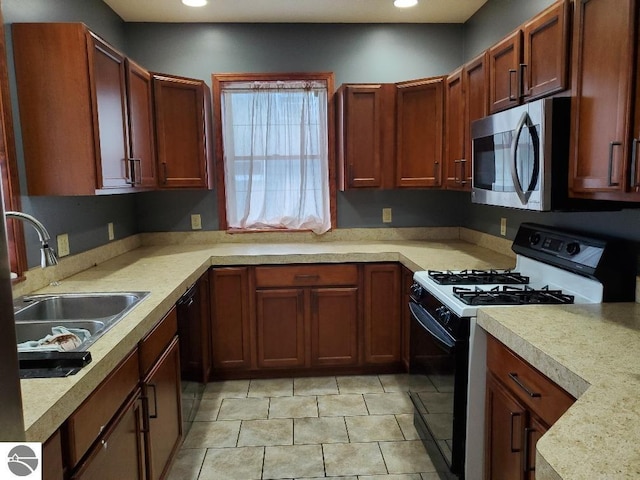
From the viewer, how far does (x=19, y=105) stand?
7.02 ft

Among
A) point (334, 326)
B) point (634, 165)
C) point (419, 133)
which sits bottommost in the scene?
point (334, 326)

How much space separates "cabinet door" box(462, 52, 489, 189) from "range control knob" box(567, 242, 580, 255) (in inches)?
30.9

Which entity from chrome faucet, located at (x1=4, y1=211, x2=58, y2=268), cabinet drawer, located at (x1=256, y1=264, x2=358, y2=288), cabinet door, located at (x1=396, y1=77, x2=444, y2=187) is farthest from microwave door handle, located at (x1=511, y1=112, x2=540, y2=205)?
chrome faucet, located at (x1=4, y1=211, x2=58, y2=268)

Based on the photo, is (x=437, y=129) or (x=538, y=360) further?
(x=437, y=129)

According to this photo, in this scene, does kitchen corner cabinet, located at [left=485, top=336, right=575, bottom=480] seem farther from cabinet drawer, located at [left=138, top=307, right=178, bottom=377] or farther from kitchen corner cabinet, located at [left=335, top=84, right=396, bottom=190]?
kitchen corner cabinet, located at [left=335, top=84, right=396, bottom=190]

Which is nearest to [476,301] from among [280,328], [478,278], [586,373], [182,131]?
[478,278]

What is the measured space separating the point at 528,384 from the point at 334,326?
1839 millimetres

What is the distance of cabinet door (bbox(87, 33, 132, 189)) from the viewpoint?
2.21 meters

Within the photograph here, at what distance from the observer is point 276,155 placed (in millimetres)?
3611

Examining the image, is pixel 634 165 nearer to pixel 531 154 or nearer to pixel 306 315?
pixel 531 154

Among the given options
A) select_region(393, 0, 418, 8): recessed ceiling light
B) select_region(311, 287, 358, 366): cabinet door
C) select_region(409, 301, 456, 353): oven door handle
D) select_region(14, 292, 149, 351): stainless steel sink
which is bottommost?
select_region(311, 287, 358, 366): cabinet door

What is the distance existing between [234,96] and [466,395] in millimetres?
2680

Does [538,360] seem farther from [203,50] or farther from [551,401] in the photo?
[203,50]

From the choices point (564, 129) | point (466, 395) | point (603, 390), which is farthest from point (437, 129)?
point (603, 390)
